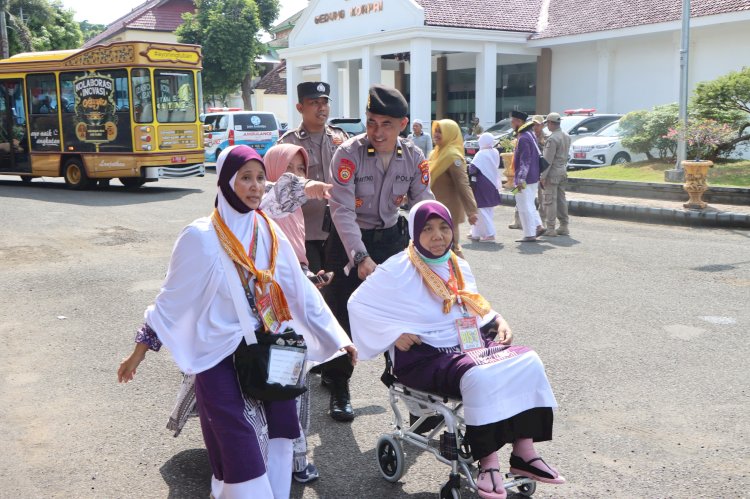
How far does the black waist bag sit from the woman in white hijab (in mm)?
41

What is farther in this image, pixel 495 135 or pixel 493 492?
pixel 495 135

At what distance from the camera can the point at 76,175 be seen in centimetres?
1916

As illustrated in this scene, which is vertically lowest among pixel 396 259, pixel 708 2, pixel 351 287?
pixel 351 287

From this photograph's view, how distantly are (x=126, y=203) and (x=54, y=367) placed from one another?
1057cm

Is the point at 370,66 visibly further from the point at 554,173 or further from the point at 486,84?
the point at 554,173

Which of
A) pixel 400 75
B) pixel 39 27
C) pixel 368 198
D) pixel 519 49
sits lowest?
pixel 368 198

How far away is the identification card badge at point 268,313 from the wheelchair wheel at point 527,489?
137 cm

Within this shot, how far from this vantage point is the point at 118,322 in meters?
7.22

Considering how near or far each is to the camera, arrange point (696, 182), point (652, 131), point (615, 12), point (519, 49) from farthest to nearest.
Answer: point (519, 49), point (615, 12), point (652, 131), point (696, 182)

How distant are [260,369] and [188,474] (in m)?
1.21

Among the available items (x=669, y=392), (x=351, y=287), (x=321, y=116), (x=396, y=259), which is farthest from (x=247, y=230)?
(x=669, y=392)

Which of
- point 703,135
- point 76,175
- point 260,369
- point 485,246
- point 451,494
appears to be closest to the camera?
point 260,369

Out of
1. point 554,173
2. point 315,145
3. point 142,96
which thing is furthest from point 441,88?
point 315,145

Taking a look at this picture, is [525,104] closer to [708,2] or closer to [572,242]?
[708,2]
